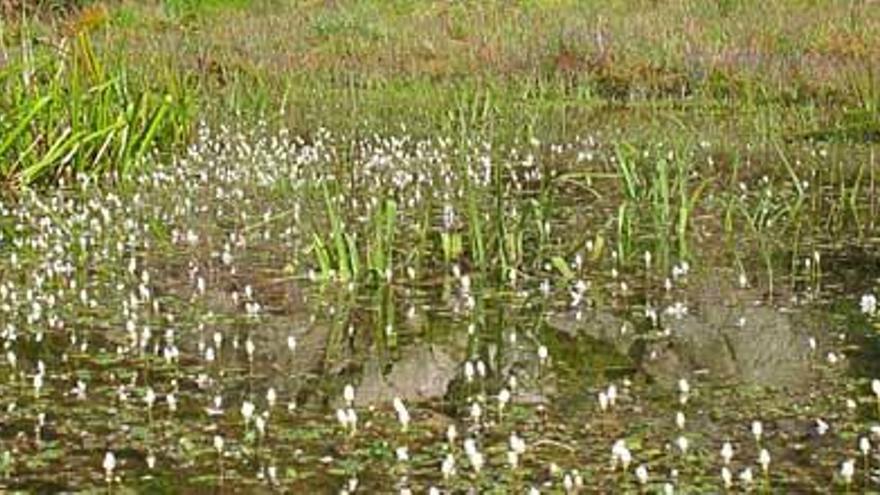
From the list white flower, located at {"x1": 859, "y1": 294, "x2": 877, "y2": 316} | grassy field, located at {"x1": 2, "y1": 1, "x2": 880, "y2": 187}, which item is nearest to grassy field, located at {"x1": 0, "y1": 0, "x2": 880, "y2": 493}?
→ white flower, located at {"x1": 859, "y1": 294, "x2": 877, "y2": 316}

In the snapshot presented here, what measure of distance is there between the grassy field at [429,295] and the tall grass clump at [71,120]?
0.11 feet

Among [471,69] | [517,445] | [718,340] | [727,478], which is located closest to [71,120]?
[718,340]

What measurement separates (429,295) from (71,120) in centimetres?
530

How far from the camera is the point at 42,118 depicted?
1273cm

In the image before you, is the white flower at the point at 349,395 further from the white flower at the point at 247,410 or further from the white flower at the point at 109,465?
the white flower at the point at 109,465

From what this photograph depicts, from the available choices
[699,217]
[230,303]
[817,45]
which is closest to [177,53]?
[817,45]

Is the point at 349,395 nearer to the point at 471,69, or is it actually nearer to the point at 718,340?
the point at 718,340

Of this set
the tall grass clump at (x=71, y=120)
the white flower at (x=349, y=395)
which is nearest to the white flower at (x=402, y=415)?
the white flower at (x=349, y=395)

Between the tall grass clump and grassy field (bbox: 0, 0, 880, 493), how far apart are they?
1.3 inches

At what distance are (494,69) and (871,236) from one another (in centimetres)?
1121

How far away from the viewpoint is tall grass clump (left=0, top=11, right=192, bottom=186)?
12.5 m

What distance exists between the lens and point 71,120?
1291cm

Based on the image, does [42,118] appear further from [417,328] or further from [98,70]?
[417,328]

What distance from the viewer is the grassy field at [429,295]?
5.88 m
